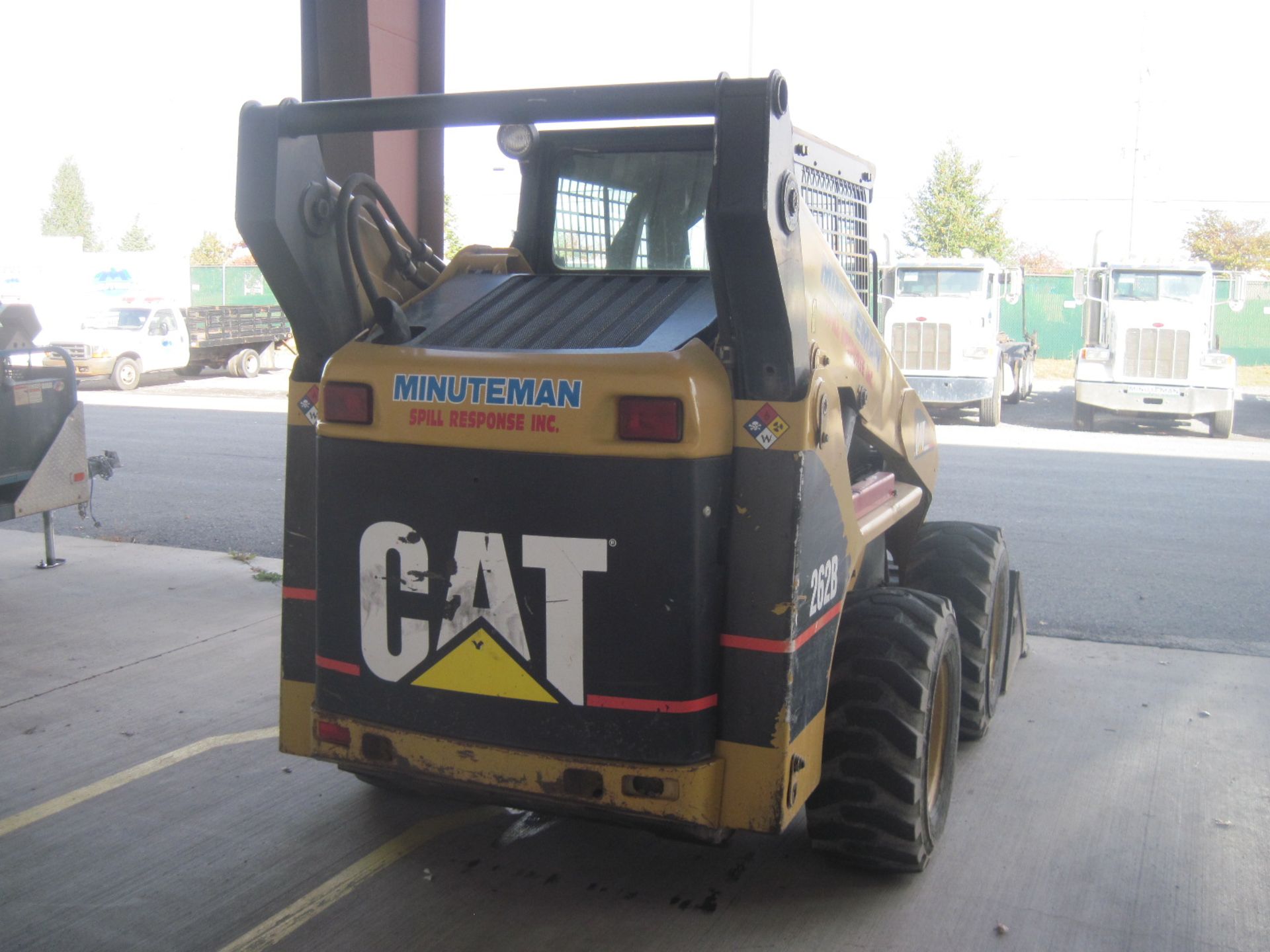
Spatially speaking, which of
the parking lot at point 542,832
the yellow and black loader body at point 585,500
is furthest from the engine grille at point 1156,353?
the yellow and black loader body at point 585,500

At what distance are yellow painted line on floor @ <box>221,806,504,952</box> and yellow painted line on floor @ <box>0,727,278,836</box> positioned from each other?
119 centimetres

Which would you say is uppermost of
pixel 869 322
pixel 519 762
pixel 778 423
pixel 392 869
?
pixel 869 322

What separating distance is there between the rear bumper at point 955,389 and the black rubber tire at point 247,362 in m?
15.6

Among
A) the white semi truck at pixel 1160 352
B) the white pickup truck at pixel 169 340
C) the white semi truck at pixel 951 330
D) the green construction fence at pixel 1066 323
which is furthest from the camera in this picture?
the green construction fence at pixel 1066 323

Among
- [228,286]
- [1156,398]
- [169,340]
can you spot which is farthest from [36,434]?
[228,286]

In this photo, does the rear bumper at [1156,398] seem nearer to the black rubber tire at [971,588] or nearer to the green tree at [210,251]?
the black rubber tire at [971,588]

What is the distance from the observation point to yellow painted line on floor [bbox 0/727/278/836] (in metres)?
4.30

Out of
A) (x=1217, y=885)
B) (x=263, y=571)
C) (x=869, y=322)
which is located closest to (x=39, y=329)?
(x=263, y=571)

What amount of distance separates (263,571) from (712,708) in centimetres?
562

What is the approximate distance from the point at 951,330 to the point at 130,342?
1629 cm

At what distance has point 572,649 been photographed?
10.7ft

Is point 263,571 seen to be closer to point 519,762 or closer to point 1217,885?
point 519,762

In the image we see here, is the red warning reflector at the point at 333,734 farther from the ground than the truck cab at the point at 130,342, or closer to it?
closer to it

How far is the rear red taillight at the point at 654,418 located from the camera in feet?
10.2
